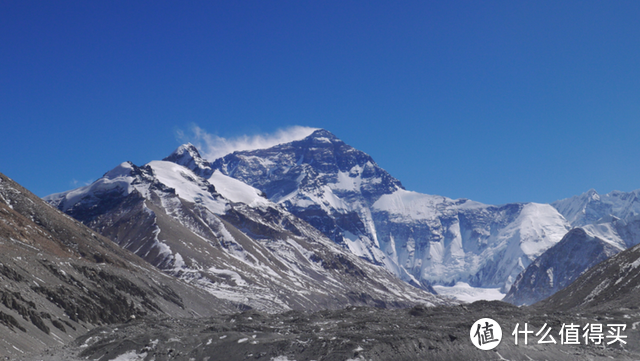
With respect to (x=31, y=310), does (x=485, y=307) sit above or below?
above

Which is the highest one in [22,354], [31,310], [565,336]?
[565,336]

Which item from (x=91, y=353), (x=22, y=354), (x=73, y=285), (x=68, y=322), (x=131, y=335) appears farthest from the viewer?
(x=73, y=285)

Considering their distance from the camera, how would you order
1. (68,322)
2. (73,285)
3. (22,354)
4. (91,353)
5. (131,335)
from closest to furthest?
(22,354)
(91,353)
(131,335)
(68,322)
(73,285)

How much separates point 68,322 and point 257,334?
56.2 m

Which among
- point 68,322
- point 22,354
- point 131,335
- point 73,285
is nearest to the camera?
point 22,354

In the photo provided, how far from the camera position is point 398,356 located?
117 m

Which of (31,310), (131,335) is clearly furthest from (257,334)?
(31,310)

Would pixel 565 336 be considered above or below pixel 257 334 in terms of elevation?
above

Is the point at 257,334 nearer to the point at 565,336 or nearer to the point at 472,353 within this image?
the point at 472,353

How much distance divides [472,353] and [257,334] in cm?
4589

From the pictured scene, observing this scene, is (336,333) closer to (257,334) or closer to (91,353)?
(257,334)

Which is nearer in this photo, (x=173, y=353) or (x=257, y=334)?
(x=173, y=353)

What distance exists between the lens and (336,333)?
128 meters

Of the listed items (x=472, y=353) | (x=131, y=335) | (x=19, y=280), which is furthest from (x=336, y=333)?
(x=19, y=280)
